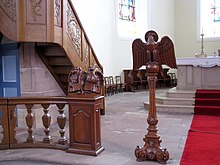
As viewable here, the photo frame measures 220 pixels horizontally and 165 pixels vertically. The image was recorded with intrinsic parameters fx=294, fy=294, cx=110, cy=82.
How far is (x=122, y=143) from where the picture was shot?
4.17 metres

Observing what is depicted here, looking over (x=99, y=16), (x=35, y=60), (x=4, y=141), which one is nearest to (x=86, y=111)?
(x=4, y=141)

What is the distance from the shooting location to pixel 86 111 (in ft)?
11.7

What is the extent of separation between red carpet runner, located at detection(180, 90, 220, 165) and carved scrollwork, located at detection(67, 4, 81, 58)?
2445 mm

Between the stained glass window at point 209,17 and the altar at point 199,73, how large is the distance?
6152mm

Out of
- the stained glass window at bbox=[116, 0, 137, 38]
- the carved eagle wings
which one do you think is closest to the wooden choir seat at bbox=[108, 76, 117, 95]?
the stained glass window at bbox=[116, 0, 137, 38]

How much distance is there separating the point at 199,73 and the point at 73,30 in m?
3.83

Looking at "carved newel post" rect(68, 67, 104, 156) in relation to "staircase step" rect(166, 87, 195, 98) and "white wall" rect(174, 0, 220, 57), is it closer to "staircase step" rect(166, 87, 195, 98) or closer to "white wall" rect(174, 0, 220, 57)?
"staircase step" rect(166, 87, 195, 98)

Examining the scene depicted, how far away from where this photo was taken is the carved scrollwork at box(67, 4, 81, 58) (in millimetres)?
4961

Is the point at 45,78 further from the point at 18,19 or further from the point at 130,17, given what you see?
the point at 130,17

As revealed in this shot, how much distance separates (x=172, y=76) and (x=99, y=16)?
189 inches

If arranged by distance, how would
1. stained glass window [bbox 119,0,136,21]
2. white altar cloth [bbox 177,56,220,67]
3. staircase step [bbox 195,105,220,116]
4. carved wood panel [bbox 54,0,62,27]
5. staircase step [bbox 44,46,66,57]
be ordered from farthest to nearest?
stained glass window [bbox 119,0,136,21] → white altar cloth [bbox 177,56,220,67] → staircase step [bbox 195,105,220,116] → staircase step [bbox 44,46,66,57] → carved wood panel [bbox 54,0,62,27]

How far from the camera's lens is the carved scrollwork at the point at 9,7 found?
14.3 feet

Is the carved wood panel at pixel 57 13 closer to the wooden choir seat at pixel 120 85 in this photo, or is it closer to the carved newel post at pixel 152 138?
the carved newel post at pixel 152 138

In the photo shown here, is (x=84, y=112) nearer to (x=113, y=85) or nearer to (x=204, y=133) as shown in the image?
(x=204, y=133)
